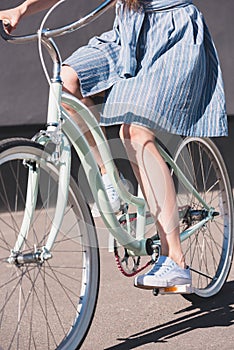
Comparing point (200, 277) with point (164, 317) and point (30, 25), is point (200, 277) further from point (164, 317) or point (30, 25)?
point (30, 25)

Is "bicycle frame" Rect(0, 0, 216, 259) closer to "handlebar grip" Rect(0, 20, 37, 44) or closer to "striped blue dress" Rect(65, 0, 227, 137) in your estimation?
"handlebar grip" Rect(0, 20, 37, 44)

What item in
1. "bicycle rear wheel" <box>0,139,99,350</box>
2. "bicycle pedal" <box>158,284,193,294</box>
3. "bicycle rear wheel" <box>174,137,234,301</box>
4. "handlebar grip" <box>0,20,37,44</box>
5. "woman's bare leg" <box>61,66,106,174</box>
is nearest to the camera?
"handlebar grip" <box>0,20,37,44</box>

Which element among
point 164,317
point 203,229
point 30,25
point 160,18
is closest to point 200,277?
point 203,229

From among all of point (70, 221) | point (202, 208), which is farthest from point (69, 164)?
point (202, 208)

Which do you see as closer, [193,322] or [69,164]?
[69,164]

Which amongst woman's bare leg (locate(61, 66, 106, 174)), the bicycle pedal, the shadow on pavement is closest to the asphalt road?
the shadow on pavement

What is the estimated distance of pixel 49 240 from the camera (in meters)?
3.48

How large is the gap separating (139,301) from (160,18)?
140cm

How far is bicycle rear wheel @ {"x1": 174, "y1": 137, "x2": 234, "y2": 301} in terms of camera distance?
453 centimetres

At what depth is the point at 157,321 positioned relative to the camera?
4.21 meters

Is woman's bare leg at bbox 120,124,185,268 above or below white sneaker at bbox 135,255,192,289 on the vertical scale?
above

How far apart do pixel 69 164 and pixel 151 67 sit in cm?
61

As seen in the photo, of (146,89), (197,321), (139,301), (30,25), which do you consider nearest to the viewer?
(146,89)

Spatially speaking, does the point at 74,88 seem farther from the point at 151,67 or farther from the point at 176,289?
the point at 176,289
